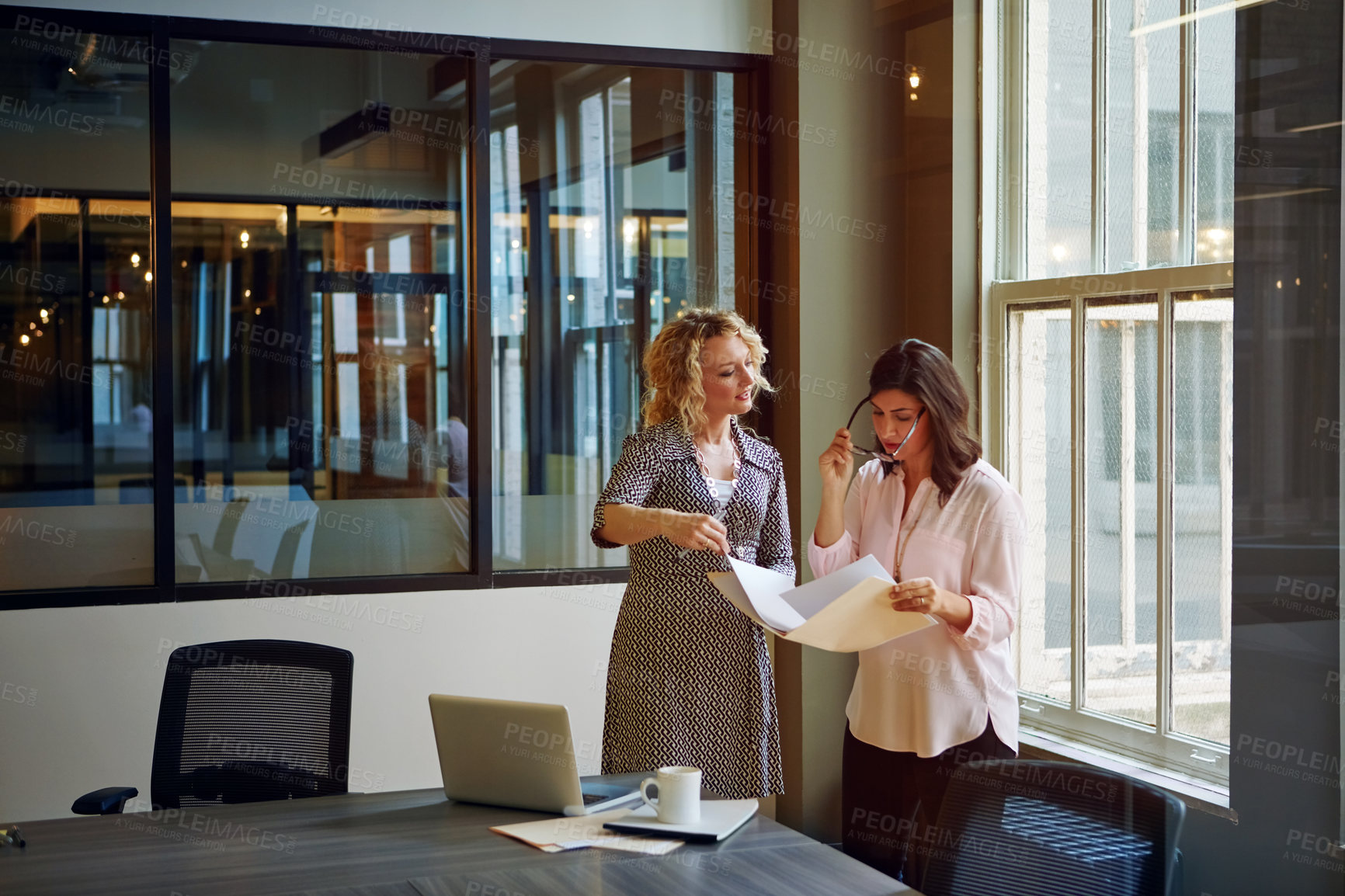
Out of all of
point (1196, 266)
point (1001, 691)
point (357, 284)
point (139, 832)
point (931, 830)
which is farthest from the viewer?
point (357, 284)

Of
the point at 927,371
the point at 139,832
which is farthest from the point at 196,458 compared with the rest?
the point at 927,371

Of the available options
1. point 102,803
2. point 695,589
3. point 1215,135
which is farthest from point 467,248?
point 1215,135

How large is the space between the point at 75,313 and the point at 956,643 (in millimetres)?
3175

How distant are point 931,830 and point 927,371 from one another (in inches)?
42.3

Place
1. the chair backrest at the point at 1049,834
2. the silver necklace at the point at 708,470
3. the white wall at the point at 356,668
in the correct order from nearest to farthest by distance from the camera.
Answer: the chair backrest at the point at 1049,834 → the silver necklace at the point at 708,470 → the white wall at the point at 356,668

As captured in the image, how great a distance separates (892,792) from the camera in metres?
2.91

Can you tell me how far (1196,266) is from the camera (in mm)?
3320

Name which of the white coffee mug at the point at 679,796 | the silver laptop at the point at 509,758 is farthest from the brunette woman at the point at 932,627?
the silver laptop at the point at 509,758

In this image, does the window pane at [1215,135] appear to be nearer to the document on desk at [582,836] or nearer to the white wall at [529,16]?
the white wall at [529,16]

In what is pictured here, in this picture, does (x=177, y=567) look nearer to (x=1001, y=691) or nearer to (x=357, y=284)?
(x=357, y=284)

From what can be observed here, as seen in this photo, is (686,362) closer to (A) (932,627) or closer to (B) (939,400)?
(B) (939,400)

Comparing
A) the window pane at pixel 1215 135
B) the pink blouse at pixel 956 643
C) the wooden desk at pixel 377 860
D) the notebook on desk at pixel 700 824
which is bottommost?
the wooden desk at pixel 377 860

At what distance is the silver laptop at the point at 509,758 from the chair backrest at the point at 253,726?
63 centimetres

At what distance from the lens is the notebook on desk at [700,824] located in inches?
89.4
